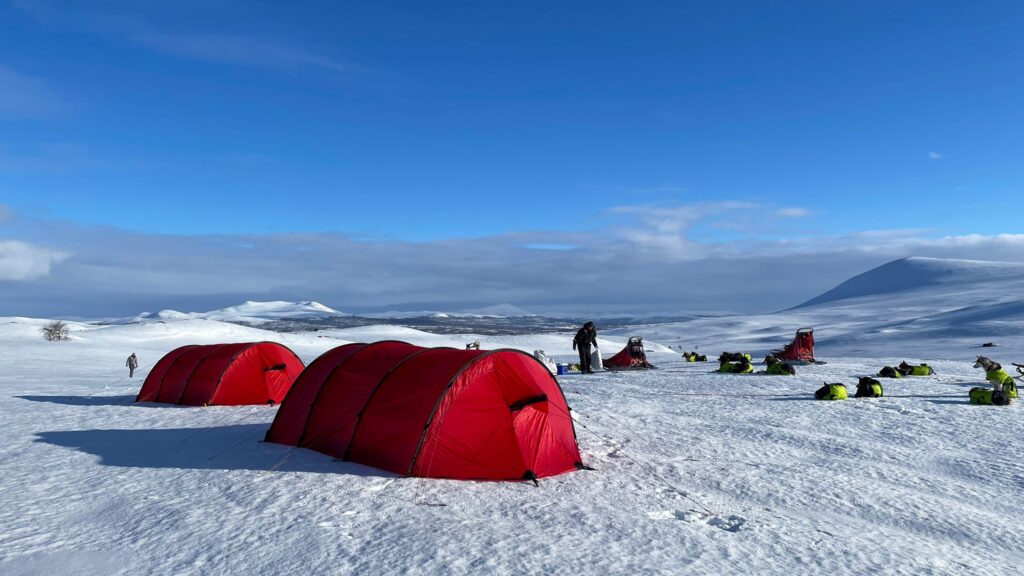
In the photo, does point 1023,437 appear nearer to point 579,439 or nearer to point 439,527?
point 579,439

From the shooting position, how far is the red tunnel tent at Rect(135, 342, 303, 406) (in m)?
16.3

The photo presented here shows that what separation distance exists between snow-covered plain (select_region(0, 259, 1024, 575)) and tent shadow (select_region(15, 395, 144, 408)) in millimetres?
487

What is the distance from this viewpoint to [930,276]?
158 m

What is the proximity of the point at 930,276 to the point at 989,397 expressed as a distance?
555 feet

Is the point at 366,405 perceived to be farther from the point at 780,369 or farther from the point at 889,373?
the point at 889,373

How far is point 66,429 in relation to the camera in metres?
12.8

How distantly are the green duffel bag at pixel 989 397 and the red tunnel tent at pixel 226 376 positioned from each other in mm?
16960

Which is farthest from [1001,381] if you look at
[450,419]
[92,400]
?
[92,400]

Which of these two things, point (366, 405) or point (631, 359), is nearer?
point (366, 405)

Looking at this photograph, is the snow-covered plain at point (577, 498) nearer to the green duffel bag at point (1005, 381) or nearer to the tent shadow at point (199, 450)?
the tent shadow at point (199, 450)

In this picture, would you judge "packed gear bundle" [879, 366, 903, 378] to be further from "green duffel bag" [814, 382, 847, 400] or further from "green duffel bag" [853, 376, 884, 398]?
"green duffel bag" [814, 382, 847, 400]

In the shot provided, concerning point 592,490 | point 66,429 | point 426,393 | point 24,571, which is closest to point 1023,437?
point 592,490

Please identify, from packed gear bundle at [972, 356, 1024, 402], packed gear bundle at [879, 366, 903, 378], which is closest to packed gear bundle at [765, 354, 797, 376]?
packed gear bundle at [879, 366, 903, 378]

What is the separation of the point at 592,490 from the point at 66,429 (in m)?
10.7
